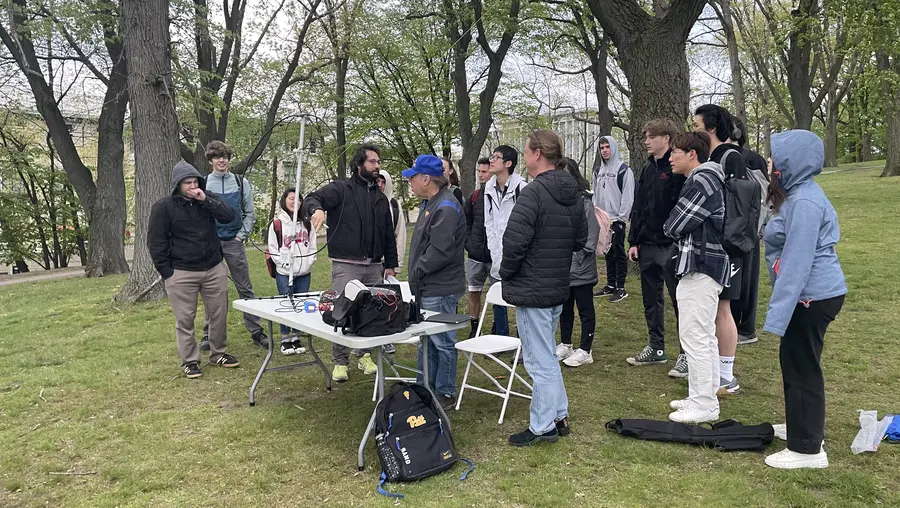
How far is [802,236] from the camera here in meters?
3.00

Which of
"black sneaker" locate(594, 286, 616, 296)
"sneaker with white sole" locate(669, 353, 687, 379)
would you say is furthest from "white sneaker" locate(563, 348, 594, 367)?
"black sneaker" locate(594, 286, 616, 296)

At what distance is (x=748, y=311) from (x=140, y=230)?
769 cm

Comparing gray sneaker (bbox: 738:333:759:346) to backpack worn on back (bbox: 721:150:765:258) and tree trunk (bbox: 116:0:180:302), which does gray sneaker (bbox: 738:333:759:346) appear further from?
tree trunk (bbox: 116:0:180:302)

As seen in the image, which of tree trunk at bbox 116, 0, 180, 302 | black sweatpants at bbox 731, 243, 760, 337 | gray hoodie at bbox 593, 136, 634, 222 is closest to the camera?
black sweatpants at bbox 731, 243, 760, 337

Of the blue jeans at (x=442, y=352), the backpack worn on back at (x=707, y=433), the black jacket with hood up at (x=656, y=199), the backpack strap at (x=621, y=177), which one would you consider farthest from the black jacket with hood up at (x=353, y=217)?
the backpack strap at (x=621, y=177)

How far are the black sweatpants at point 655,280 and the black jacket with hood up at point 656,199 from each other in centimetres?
7

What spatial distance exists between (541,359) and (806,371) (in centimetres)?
136

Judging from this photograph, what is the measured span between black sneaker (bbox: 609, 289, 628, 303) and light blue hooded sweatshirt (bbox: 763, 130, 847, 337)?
4.45 metres

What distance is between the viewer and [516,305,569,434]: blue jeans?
3551 mm

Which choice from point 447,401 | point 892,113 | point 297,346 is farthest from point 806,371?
point 892,113

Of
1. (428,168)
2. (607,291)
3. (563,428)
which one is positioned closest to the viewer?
(563,428)

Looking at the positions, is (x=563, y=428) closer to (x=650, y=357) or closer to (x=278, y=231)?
(x=650, y=357)

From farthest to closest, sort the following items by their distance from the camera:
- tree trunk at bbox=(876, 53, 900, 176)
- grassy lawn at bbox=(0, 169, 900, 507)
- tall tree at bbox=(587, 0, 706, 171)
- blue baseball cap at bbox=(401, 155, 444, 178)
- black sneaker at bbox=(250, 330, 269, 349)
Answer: tree trunk at bbox=(876, 53, 900, 176), tall tree at bbox=(587, 0, 706, 171), black sneaker at bbox=(250, 330, 269, 349), blue baseball cap at bbox=(401, 155, 444, 178), grassy lawn at bbox=(0, 169, 900, 507)

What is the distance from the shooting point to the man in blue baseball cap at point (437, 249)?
404 centimetres
